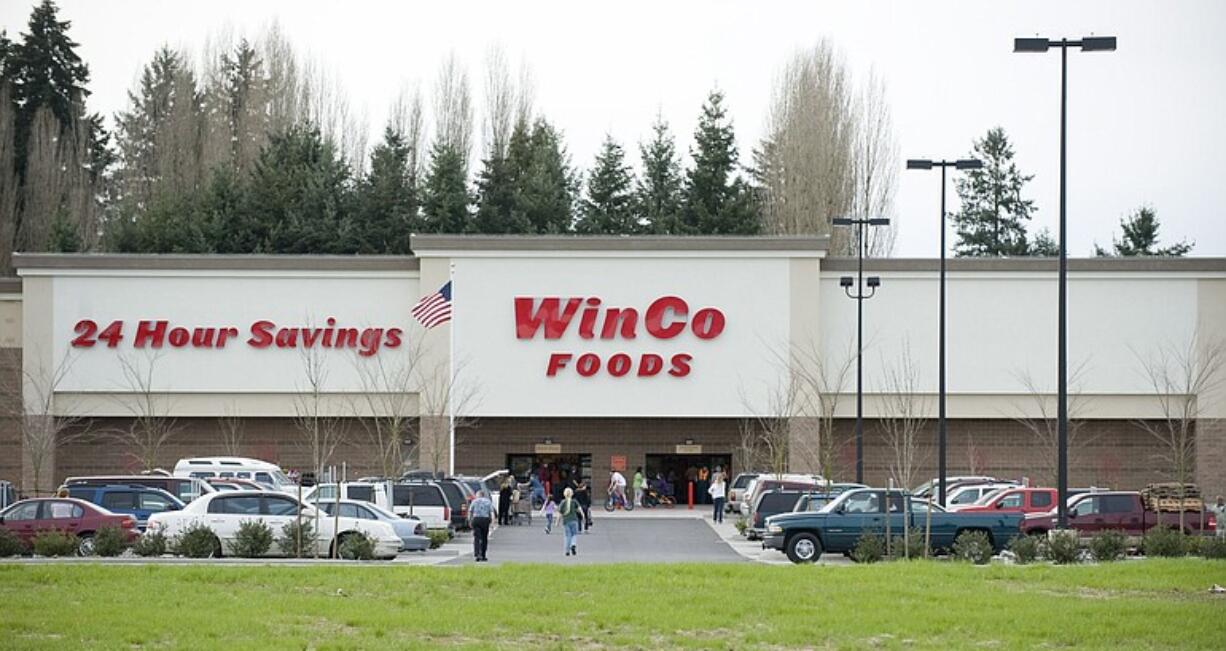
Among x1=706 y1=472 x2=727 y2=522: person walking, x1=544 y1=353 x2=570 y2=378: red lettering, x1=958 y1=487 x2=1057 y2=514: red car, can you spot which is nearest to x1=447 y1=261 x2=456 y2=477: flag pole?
x1=544 y1=353 x2=570 y2=378: red lettering

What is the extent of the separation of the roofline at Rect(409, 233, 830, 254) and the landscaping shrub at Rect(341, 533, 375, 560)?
30772mm

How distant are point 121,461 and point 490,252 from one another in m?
16.0

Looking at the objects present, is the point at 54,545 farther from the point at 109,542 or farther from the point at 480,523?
the point at 480,523

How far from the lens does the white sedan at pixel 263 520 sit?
107 feet

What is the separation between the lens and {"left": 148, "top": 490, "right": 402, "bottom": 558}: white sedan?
1287 inches

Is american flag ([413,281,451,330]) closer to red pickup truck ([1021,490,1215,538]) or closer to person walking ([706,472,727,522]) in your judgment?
person walking ([706,472,727,522])

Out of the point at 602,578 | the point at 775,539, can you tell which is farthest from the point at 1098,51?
the point at 602,578

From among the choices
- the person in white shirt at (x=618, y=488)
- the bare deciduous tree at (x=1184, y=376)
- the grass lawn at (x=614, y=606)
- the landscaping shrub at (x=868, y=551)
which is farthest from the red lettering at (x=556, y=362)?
the grass lawn at (x=614, y=606)

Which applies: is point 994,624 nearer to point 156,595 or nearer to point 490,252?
point 156,595

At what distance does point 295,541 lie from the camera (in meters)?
32.5

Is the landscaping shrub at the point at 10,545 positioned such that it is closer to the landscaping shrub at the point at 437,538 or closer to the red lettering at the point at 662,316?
the landscaping shrub at the point at 437,538

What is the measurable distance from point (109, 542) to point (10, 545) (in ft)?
5.88

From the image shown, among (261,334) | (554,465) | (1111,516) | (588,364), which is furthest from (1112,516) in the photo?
(261,334)

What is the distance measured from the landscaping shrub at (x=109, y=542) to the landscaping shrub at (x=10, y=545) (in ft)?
4.45
